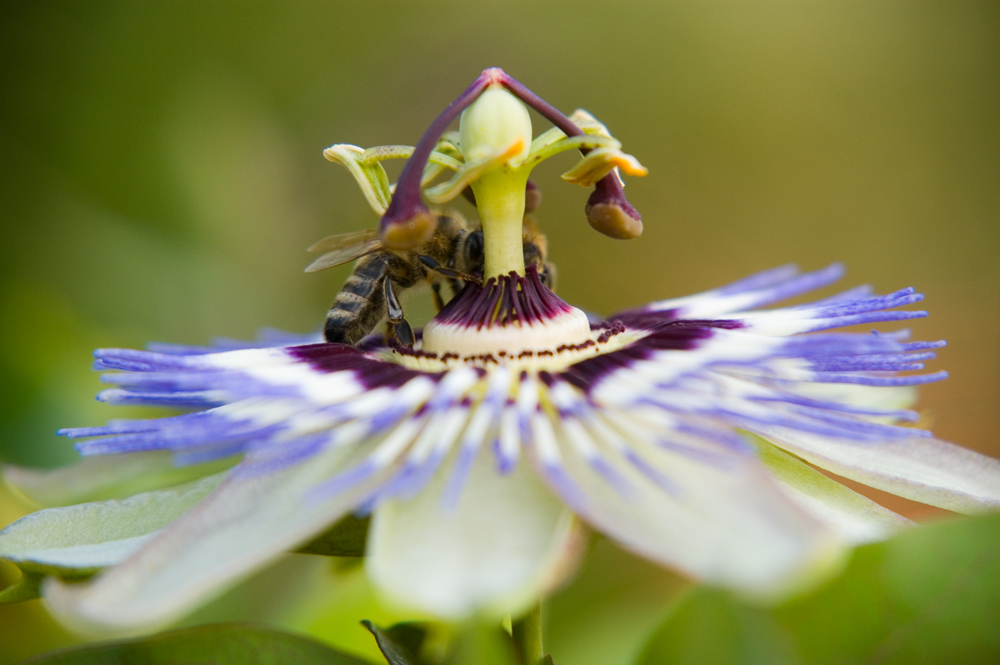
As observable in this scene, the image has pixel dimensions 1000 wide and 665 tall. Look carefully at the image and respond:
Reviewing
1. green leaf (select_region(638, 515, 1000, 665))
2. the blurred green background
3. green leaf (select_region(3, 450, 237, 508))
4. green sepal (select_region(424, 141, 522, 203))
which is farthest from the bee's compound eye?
the blurred green background

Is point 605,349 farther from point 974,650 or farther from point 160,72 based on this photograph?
point 160,72

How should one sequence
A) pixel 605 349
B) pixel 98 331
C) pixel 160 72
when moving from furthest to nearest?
pixel 160 72
pixel 98 331
pixel 605 349

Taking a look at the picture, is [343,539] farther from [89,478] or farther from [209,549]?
[89,478]

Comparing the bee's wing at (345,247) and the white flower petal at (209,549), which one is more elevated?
the bee's wing at (345,247)

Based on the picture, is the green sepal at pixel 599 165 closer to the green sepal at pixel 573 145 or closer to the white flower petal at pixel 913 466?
the green sepal at pixel 573 145

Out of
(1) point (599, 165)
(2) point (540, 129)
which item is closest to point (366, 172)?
(1) point (599, 165)

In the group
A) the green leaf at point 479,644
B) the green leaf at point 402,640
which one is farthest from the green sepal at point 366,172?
the green leaf at point 479,644

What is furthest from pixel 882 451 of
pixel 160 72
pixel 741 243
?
pixel 741 243

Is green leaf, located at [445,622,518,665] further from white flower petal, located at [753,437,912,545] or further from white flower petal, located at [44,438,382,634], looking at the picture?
white flower petal, located at [753,437,912,545]
